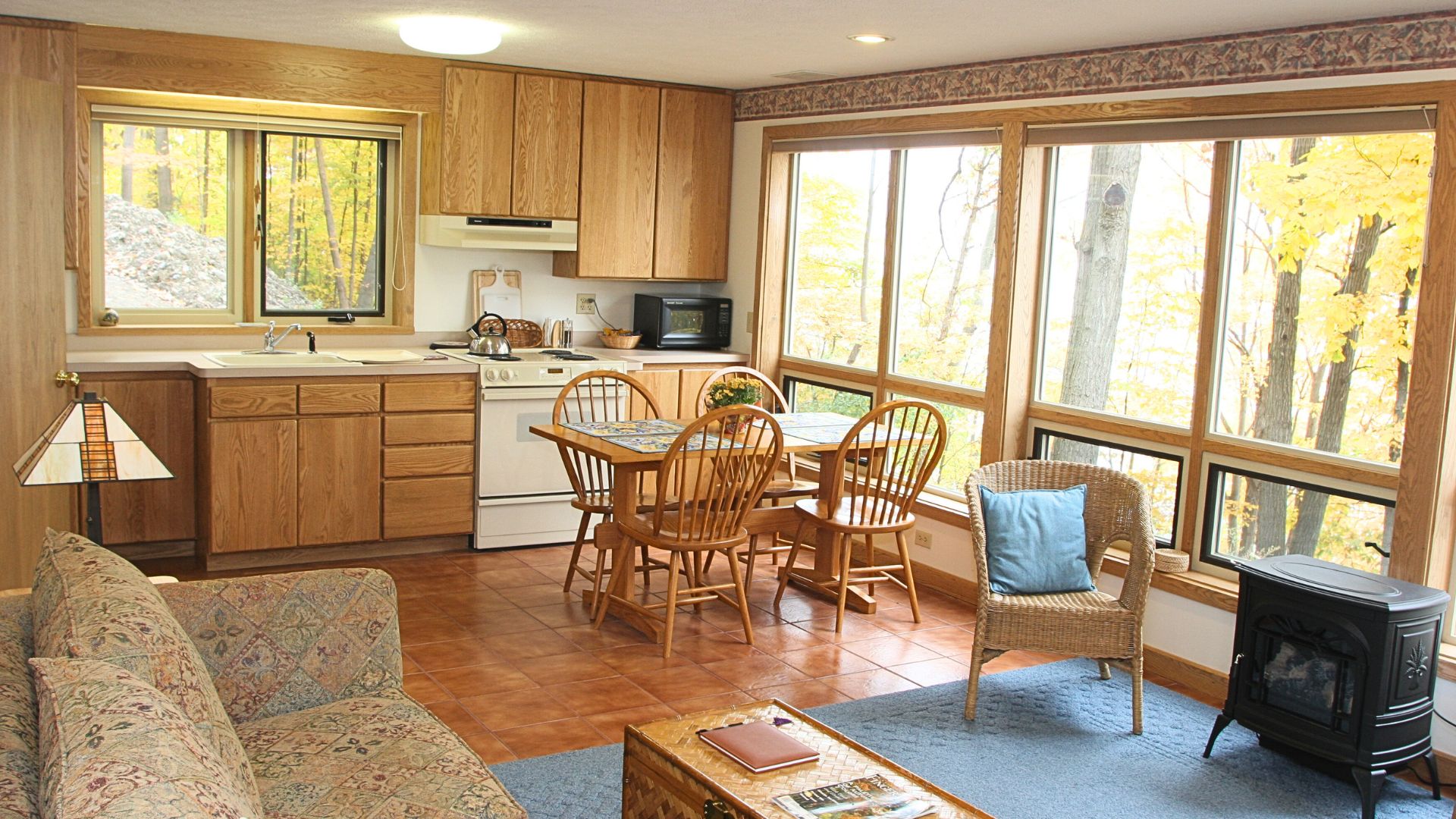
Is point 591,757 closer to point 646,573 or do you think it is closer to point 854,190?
point 646,573

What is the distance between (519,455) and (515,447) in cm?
5

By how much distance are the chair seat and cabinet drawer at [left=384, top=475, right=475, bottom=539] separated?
5.42 ft

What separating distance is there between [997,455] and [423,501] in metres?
2.58

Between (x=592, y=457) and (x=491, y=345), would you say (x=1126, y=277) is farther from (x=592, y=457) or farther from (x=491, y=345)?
(x=491, y=345)

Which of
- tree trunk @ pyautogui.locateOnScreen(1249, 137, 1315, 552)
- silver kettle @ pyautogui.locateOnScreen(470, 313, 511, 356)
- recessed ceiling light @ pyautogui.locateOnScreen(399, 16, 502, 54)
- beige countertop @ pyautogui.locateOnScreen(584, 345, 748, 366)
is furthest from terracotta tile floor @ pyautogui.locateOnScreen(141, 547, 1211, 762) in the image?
recessed ceiling light @ pyautogui.locateOnScreen(399, 16, 502, 54)

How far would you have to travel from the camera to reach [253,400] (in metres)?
5.28

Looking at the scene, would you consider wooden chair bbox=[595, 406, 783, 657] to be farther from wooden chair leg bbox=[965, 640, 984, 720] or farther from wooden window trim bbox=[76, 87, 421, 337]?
wooden window trim bbox=[76, 87, 421, 337]

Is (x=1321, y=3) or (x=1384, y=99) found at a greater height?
A: (x=1321, y=3)

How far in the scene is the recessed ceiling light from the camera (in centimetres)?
472

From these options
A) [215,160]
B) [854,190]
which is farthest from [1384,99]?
[215,160]

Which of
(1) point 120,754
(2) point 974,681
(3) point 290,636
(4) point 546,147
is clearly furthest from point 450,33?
(1) point 120,754

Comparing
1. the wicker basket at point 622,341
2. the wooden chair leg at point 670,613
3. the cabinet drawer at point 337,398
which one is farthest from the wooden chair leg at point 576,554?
the wicker basket at point 622,341

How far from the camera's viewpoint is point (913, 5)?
4.03 m

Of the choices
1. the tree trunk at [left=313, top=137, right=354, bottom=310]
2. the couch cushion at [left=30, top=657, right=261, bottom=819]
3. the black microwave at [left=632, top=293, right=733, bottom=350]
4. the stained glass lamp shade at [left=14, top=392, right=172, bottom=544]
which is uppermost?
the tree trunk at [left=313, top=137, right=354, bottom=310]
